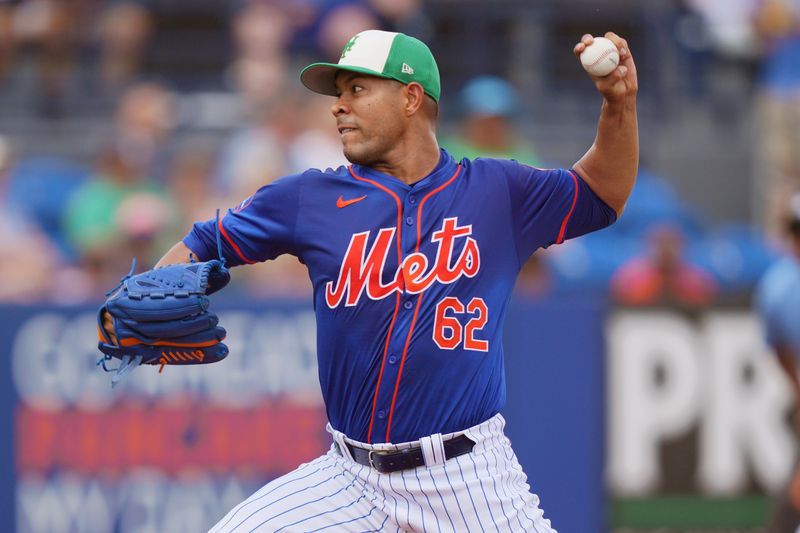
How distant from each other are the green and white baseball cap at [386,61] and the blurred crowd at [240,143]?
339 cm

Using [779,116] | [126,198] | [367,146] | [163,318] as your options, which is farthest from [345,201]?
[779,116]

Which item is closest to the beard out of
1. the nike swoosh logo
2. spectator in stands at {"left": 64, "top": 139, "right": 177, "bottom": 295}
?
the nike swoosh logo

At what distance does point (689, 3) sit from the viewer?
37.7 feet

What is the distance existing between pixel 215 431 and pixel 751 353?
3077 millimetres

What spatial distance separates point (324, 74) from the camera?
4172mm

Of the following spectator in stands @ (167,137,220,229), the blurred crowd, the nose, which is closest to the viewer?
the nose

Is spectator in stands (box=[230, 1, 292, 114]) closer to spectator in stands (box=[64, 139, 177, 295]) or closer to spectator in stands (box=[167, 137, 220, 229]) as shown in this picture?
spectator in stands (box=[167, 137, 220, 229])

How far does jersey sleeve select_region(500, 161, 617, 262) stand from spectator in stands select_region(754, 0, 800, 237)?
642cm

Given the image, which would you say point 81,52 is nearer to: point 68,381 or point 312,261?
point 68,381

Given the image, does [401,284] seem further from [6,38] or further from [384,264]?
[6,38]

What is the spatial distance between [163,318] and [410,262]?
2.55ft

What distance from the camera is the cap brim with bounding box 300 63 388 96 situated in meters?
4.01

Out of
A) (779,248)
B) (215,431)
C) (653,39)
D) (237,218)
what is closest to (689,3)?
(653,39)

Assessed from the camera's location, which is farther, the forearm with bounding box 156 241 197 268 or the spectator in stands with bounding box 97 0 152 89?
the spectator in stands with bounding box 97 0 152 89
